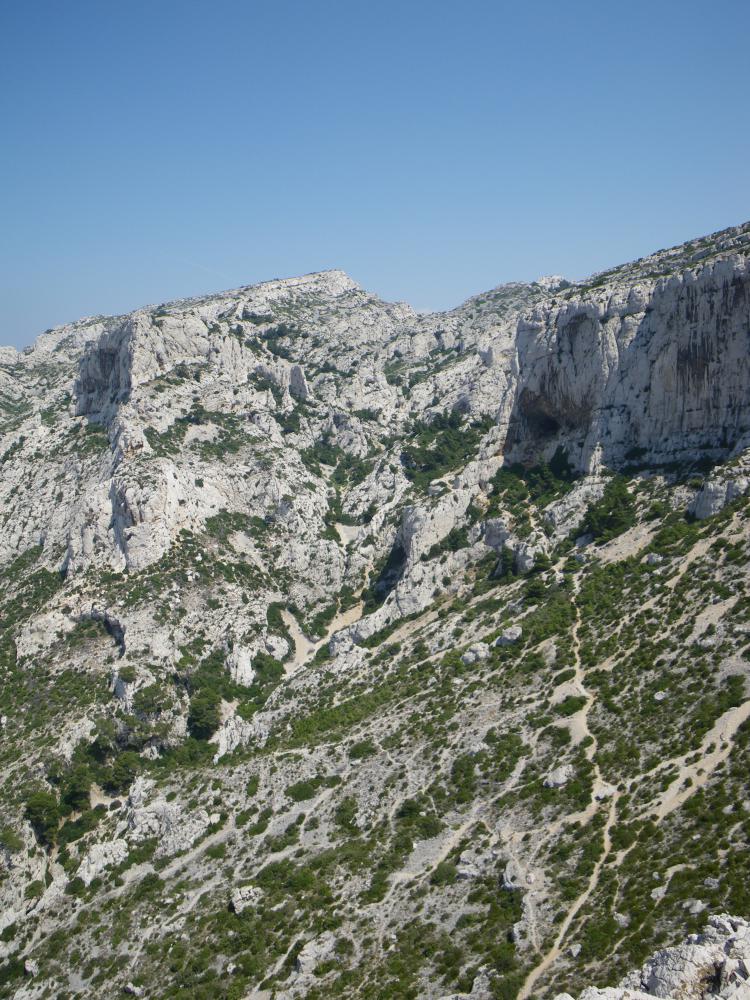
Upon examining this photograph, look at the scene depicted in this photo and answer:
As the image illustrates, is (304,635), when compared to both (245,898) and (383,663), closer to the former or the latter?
(383,663)

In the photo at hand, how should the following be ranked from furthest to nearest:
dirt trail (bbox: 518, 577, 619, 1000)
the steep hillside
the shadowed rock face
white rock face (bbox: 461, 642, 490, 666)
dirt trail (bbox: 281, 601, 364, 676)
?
→ dirt trail (bbox: 281, 601, 364, 676)
the shadowed rock face
white rock face (bbox: 461, 642, 490, 666)
the steep hillside
dirt trail (bbox: 518, 577, 619, 1000)

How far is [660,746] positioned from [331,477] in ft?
256

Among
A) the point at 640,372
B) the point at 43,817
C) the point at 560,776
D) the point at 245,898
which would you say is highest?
the point at 640,372

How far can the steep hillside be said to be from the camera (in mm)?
36156

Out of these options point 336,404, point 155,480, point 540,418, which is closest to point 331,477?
point 336,404

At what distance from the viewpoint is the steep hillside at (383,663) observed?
36.2 metres

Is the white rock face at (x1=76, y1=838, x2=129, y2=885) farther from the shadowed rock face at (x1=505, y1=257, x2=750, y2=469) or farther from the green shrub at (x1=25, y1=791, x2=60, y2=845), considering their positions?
the shadowed rock face at (x1=505, y1=257, x2=750, y2=469)

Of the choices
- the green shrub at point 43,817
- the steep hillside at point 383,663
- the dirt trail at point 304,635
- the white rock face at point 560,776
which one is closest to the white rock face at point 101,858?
the steep hillside at point 383,663

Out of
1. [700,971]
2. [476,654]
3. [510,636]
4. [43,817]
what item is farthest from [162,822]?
[700,971]

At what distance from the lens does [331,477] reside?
113 m

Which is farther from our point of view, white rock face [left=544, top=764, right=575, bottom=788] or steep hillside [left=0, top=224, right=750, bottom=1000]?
white rock face [left=544, top=764, right=575, bottom=788]

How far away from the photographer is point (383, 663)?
224 ft

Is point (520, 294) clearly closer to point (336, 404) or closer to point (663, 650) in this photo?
point (336, 404)

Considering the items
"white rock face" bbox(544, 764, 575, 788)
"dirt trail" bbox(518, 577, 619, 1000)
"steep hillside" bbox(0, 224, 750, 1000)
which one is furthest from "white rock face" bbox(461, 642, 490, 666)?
"white rock face" bbox(544, 764, 575, 788)
